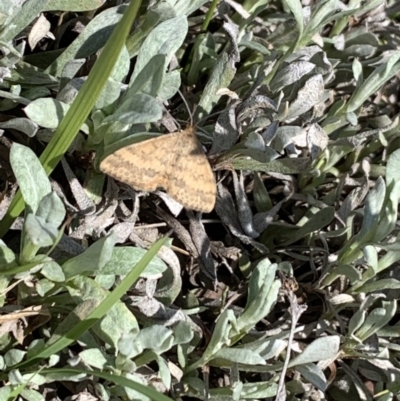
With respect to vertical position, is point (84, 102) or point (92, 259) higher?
point (84, 102)

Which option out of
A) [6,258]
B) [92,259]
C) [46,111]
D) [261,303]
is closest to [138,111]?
[46,111]

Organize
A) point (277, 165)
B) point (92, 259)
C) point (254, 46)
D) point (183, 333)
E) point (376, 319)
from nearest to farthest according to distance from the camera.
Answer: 1. point (92, 259)
2. point (183, 333)
3. point (376, 319)
4. point (277, 165)
5. point (254, 46)

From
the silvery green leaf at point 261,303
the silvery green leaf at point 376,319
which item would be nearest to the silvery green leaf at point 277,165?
the silvery green leaf at point 261,303

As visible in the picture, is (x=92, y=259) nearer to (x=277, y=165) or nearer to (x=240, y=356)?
(x=240, y=356)

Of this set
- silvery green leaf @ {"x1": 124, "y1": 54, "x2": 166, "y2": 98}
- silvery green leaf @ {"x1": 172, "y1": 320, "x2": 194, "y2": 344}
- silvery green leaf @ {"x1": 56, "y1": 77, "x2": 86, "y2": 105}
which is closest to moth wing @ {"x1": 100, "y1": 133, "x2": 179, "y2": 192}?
silvery green leaf @ {"x1": 124, "y1": 54, "x2": 166, "y2": 98}

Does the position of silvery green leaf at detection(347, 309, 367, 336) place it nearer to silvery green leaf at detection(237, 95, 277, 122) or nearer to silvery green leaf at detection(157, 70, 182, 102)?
silvery green leaf at detection(237, 95, 277, 122)

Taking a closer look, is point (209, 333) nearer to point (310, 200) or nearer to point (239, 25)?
point (310, 200)
